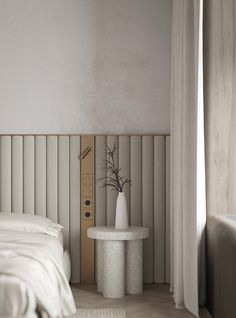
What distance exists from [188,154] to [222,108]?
37 centimetres

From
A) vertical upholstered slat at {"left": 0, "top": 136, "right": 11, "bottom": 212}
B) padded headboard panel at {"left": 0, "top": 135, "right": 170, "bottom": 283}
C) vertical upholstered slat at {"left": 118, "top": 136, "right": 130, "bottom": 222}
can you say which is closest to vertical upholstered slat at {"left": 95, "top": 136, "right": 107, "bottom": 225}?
padded headboard panel at {"left": 0, "top": 135, "right": 170, "bottom": 283}

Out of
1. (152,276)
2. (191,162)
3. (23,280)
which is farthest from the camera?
(152,276)

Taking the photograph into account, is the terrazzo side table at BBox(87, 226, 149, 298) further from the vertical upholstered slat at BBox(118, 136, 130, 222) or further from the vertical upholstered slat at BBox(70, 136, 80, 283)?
the vertical upholstered slat at BBox(118, 136, 130, 222)

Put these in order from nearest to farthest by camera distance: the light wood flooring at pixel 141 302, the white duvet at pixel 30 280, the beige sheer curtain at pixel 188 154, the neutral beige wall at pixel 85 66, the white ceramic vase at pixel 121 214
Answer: the white duvet at pixel 30 280 < the beige sheer curtain at pixel 188 154 < the light wood flooring at pixel 141 302 < the white ceramic vase at pixel 121 214 < the neutral beige wall at pixel 85 66

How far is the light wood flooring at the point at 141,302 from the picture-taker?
394 cm

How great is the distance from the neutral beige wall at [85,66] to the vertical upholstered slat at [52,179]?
18 cm

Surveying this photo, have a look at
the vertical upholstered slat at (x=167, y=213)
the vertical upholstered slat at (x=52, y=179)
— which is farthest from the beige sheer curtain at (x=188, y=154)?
the vertical upholstered slat at (x=52, y=179)

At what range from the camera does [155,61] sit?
4.98 meters

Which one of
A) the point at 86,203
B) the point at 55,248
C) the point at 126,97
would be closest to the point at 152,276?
the point at 86,203

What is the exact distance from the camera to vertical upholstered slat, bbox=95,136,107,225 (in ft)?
16.0

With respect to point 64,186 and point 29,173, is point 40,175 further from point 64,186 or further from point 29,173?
point 64,186

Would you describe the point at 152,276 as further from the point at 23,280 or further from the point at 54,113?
the point at 23,280

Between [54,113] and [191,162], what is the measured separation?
1500mm

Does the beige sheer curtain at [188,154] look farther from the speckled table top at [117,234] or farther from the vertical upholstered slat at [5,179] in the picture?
the vertical upholstered slat at [5,179]
